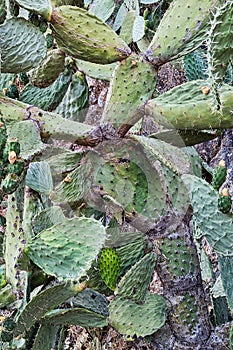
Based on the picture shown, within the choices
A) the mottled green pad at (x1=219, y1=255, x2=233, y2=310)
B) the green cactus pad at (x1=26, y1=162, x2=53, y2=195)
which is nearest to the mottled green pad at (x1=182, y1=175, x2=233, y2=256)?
the mottled green pad at (x1=219, y1=255, x2=233, y2=310)

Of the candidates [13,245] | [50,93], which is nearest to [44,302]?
[13,245]

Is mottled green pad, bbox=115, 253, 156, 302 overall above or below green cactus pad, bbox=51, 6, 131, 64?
below

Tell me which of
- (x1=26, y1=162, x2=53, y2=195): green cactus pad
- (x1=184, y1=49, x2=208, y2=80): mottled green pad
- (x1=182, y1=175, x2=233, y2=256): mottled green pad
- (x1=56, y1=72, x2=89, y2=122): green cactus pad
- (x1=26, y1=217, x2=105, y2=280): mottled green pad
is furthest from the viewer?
(x1=184, y1=49, x2=208, y2=80): mottled green pad

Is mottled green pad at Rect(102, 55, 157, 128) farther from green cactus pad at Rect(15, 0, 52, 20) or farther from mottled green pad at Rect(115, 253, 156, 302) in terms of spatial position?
mottled green pad at Rect(115, 253, 156, 302)

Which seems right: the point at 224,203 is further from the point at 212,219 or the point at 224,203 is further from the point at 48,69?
the point at 48,69

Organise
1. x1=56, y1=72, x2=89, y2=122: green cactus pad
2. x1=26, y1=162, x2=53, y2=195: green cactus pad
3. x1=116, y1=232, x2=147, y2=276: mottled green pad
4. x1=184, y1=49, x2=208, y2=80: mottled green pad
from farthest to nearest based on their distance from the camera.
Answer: x1=184, y1=49, x2=208, y2=80: mottled green pad < x1=56, y1=72, x2=89, y2=122: green cactus pad < x1=116, y1=232, x2=147, y2=276: mottled green pad < x1=26, y1=162, x2=53, y2=195: green cactus pad

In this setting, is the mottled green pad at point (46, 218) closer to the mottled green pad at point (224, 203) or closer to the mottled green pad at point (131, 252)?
the mottled green pad at point (131, 252)

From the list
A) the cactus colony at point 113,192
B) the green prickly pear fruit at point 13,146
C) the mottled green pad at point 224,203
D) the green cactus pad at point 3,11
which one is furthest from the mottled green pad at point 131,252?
the green cactus pad at point 3,11
